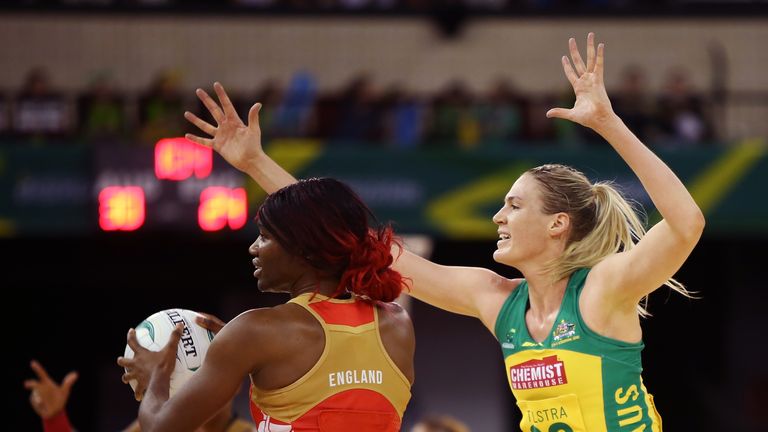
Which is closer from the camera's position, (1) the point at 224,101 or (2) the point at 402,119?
(1) the point at 224,101

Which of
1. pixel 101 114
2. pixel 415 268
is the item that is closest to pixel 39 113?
pixel 101 114

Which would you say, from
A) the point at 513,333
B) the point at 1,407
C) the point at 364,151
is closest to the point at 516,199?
the point at 513,333

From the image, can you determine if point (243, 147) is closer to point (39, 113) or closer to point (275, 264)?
point (275, 264)

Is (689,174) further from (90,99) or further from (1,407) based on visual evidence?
(1,407)

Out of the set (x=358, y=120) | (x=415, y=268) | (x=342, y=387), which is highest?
(x=415, y=268)

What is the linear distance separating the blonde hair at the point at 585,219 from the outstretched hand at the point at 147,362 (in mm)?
1188

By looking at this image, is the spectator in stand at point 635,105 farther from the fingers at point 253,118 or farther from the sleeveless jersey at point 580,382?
the sleeveless jersey at point 580,382

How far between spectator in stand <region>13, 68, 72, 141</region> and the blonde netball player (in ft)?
25.6

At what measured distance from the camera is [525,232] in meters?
3.63

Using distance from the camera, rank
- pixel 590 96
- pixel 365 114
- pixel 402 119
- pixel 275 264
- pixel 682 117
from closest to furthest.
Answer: pixel 275 264 < pixel 590 96 < pixel 365 114 < pixel 402 119 < pixel 682 117

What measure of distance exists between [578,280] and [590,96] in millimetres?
588

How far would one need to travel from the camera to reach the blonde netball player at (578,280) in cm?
328

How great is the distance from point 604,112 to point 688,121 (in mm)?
9489

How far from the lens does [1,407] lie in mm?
13234
